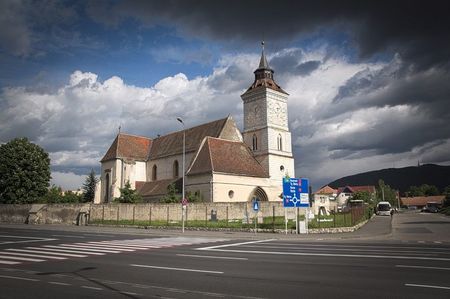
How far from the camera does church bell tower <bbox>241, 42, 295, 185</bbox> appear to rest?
58969mm

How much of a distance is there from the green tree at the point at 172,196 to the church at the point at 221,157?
144 cm

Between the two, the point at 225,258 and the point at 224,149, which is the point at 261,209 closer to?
the point at 224,149

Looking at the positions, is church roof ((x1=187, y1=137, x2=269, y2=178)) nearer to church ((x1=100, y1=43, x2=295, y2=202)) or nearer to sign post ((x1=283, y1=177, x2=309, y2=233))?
church ((x1=100, y1=43, x2=295, y2=202))

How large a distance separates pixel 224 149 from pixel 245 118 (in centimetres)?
1149

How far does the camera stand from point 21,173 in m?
56.8

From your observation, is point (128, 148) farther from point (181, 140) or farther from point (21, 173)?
point (21, 173)

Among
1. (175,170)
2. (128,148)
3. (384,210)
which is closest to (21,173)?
(128,148)

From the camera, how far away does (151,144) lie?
6975 centimetres

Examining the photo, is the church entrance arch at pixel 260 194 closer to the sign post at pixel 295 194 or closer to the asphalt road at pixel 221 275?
the sign post at pixel 295 194

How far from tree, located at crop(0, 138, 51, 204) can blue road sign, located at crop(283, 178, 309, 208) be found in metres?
41.3

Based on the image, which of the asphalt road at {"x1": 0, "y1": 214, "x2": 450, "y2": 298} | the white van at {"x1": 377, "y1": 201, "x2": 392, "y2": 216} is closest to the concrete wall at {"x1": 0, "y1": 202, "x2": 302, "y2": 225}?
the asphalt road at {"x1": 0, "y1": 214, "x2": 450, "y2": 298}

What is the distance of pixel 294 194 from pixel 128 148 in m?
41.9

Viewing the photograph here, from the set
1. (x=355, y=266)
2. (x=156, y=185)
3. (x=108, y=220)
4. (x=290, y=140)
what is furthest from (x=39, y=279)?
(x=290, y=140)

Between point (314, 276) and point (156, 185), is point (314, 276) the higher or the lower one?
the lower one
